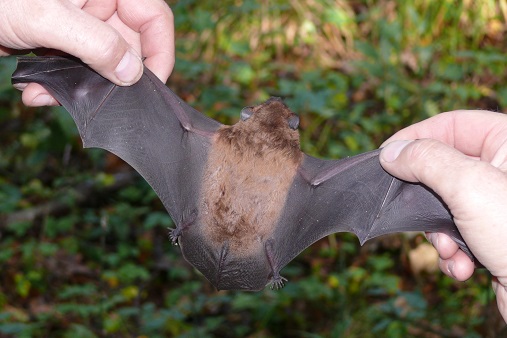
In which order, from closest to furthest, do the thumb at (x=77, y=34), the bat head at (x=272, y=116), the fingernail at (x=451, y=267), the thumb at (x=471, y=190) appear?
the thumb at (x=471, y=190), the thumb at (x=77, y=34), the fingernail at (x=451, y=267), the bat head at (x=272, y=116)

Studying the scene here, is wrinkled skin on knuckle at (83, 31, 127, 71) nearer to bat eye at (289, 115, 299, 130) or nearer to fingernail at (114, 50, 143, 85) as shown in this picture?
fingernail at (114, 50, 143, 85)

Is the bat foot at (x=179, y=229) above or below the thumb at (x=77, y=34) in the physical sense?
below

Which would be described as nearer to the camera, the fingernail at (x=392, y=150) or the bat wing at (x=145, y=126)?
the fingernail at (x=392, y=150)

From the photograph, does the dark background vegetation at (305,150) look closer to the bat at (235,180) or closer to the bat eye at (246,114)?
the bat at (235,180)

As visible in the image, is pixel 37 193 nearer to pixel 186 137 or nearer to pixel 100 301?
pixel 100 301

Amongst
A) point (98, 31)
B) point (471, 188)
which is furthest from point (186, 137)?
point (471, 188)

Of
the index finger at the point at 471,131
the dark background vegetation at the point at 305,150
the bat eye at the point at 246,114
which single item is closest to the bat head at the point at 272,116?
the bat eye at the point at 246,114

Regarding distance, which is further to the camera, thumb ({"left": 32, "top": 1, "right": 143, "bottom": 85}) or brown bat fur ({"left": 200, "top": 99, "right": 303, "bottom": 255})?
brown bat fur ({"left": 200, "top": 99, "right": 303, "bottom": 255})

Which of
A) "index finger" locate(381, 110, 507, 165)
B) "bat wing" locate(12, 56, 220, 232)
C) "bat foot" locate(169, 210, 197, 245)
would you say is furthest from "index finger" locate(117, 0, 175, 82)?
"index finger" locate(381, 110, 507, 165)
